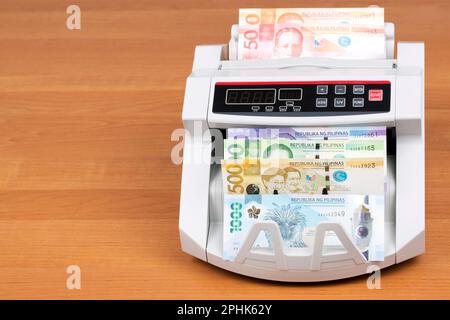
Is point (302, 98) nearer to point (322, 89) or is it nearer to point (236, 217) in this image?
point (322, 89)

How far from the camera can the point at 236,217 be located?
179cm

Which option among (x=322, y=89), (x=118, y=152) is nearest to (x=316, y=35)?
(x=322, y=89)

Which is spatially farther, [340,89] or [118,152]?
[118,152]

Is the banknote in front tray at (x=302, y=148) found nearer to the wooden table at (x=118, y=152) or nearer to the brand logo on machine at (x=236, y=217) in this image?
the brand logo on machine at (x=236, y=217)

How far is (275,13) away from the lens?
1964 millimetres

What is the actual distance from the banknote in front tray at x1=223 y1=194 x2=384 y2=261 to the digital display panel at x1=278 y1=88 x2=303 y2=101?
153mm

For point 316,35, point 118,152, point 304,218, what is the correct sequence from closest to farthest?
1. point 304,218
2. point 316,35
3. point 118,152

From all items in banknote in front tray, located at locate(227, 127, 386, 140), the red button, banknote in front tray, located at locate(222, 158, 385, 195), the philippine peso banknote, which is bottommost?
Answer: banknote in front tray, located at locate(222, 158, 385, 195)

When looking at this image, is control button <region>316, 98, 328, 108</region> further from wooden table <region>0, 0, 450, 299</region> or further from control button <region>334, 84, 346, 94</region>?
wooden table <region>0, 0, 450, 299</region>

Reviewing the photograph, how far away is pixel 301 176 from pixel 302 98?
0.41ft

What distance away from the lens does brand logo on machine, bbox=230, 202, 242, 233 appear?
1785 mm

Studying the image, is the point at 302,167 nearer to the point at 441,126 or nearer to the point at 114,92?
the point at 441,126

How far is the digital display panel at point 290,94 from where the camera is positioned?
1.83 meters

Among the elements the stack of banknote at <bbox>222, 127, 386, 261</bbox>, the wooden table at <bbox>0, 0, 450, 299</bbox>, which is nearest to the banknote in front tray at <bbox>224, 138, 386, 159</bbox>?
the stack of banknote at <bbox>222, 127, 386, 261</bbox>
